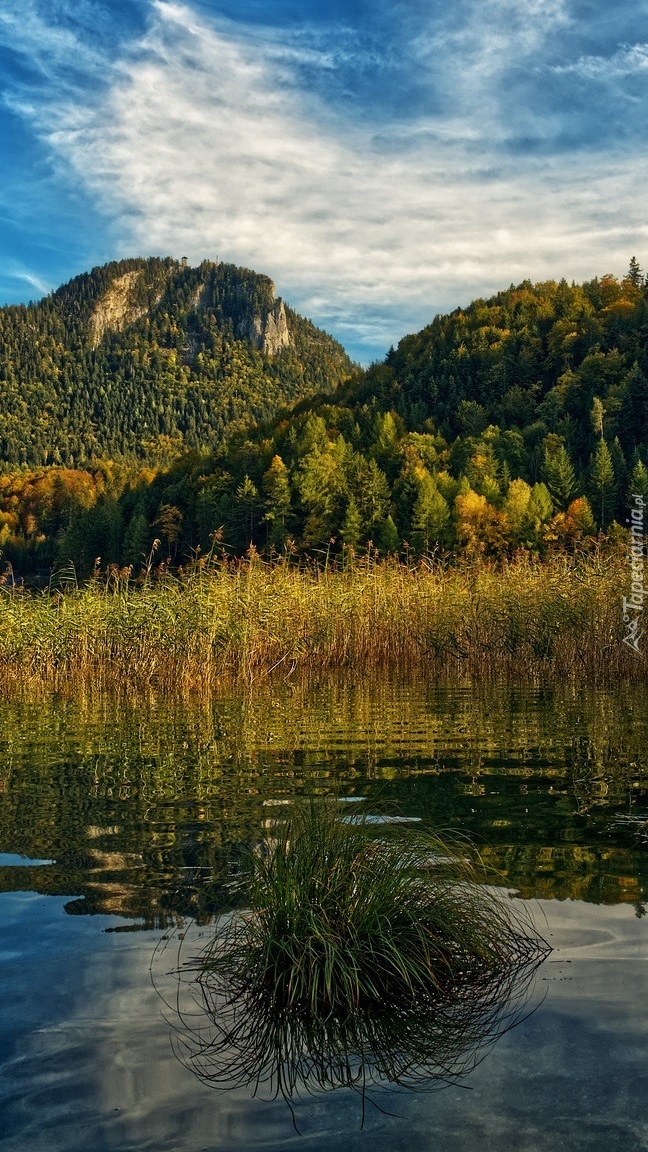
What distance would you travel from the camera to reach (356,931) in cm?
340

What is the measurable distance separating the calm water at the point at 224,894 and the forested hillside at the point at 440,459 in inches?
2109

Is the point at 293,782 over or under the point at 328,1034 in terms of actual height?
over

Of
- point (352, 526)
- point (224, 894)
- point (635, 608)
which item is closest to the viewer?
point (224, 894)

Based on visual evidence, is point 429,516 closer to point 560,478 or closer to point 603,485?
point 560,478

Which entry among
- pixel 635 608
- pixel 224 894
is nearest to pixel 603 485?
pixel 635 608

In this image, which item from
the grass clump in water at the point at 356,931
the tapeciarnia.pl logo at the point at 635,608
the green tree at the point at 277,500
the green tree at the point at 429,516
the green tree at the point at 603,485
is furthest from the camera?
the green tree at the point at 277,500

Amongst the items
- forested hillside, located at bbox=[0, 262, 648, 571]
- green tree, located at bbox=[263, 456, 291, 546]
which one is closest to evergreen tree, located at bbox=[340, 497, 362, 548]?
forested hillside, located at bbox=[0, 262, 648, 571]

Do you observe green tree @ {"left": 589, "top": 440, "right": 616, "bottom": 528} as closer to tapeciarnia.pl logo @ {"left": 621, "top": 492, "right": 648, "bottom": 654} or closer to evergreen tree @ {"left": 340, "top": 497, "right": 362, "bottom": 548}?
evergreen tree @ {"left": 340, "top": 497, "right": 362, "bottom": 548}

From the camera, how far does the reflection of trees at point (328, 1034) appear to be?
9.40 ft

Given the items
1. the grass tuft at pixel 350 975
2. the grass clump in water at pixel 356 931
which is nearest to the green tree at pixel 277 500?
the grass clump in water at pixel 356 931

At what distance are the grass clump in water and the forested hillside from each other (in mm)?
58485

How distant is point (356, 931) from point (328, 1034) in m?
0.38

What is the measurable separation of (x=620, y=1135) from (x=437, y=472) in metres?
81.9

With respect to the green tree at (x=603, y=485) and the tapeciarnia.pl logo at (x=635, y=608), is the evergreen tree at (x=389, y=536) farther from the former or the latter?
the tapeciarnia.pl logo at (x=635, y=608)
